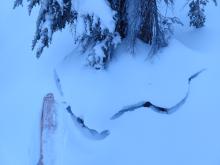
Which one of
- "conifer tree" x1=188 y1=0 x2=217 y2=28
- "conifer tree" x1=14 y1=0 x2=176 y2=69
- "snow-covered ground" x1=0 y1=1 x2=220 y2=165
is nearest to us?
"snow-covered ground" x1=0 y1=1 x2=220 y2=165

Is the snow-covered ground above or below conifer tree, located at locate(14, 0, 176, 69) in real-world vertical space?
below

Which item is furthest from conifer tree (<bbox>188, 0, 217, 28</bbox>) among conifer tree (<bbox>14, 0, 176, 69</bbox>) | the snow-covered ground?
conifer tree (<bbox>14, 0, 176, 69</bbox>)

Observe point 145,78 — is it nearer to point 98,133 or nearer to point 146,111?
point 146,111

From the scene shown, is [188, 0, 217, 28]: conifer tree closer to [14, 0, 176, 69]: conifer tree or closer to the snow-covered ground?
the snow-covered ground

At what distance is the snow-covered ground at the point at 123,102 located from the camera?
6188 millimetres

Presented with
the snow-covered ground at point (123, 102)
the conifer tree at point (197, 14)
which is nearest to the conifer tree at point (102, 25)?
the snow-covered ground at point (123, 102)

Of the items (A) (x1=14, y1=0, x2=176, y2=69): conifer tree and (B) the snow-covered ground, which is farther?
(A) (x1=14, y1=0, x2=176, y2=69): conifer tree

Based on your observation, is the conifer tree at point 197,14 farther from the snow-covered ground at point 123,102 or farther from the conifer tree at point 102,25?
the conifer tree at point 102,25

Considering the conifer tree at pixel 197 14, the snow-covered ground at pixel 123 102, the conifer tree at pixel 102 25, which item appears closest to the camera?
the snow-covered ground at pixel 123 102

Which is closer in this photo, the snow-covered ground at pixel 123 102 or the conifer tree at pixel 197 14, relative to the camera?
the snow-covered ground at pixel 123 102

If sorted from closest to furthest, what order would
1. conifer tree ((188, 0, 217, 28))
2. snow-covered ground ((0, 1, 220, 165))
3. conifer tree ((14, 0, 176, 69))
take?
snow-covered ground ((0, 1, 220, 165)) < conifer tree ((14, 0, 176, 69)) < conifer tree ((188, 0, 217, 28))

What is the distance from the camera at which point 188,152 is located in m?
6.18

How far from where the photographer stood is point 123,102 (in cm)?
673

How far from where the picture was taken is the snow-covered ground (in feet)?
20.3
